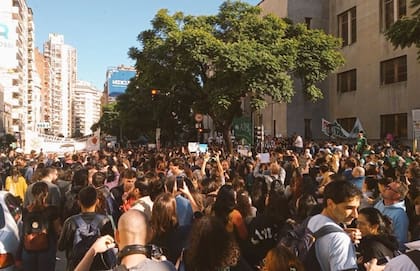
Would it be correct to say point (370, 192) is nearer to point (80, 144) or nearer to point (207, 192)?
point (207, 192)

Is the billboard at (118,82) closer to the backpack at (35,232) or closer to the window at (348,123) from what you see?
the window at (348,123)

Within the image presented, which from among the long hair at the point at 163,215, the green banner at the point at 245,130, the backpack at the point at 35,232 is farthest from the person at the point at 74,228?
the green banner at the point at 245,130

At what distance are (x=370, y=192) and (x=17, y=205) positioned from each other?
4.91m

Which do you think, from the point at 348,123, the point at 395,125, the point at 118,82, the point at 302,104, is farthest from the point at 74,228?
the point at 118,82

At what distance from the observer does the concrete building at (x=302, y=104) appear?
3603 cm

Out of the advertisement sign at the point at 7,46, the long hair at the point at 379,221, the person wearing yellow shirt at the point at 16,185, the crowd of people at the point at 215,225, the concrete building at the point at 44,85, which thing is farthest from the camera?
the concrete building at the point at 44,85

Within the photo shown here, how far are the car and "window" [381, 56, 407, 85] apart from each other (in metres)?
27.5

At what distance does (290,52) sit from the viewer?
2659 centimetres

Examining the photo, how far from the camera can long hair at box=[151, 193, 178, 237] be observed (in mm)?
4949

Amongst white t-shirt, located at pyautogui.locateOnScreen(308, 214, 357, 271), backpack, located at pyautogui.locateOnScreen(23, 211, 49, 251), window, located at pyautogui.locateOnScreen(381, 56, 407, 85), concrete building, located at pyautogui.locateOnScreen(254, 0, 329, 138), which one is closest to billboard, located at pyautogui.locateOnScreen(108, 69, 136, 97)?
concrete building, located at pyautogui.locateOnScreen(254, 0, 329, 138)

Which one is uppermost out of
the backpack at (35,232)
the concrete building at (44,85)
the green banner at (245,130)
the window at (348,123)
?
the concrete building at (44,85)

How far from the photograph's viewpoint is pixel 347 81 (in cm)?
3497

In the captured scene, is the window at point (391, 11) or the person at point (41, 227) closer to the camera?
the person at point (41, 227)

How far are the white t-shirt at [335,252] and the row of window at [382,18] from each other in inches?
1107
